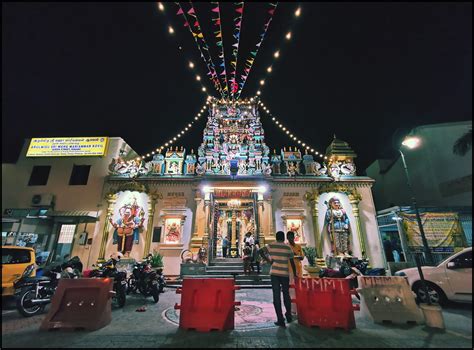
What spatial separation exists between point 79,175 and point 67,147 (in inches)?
105

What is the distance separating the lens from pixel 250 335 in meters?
4.09

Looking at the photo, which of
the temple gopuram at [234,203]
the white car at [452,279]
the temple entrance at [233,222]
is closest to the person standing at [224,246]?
the temple entrance at [233,222]

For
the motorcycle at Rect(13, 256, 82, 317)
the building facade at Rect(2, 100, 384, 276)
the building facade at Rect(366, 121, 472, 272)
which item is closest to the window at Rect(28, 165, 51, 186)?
the building facade at Rect(2, 100, 384, 276)

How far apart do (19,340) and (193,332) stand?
322cm

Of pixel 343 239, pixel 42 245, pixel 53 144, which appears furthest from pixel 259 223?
pixel 53 144

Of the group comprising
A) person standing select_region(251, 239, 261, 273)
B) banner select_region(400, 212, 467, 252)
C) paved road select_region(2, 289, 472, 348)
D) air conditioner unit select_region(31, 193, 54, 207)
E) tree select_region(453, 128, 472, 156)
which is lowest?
paved road select_region(2, 289, 472, 348)

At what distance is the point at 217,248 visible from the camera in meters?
14.2

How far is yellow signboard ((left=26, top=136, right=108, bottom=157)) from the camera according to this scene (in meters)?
15.1

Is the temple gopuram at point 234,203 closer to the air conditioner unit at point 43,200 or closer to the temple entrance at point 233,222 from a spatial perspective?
the temple entrance at point 233,222

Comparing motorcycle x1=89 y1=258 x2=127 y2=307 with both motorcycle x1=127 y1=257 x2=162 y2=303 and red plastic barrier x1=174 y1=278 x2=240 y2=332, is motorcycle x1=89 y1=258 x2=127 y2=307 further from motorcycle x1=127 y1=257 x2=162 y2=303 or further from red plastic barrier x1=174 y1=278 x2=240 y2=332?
red plastic barrier x1=174 y1=278 x2=240 y2=332

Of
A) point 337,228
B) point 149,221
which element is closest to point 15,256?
point 149,221

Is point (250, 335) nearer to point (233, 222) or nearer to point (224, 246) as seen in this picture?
point (224, 246)

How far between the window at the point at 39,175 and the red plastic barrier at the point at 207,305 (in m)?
16.1

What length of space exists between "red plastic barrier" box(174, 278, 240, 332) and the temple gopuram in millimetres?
8200
